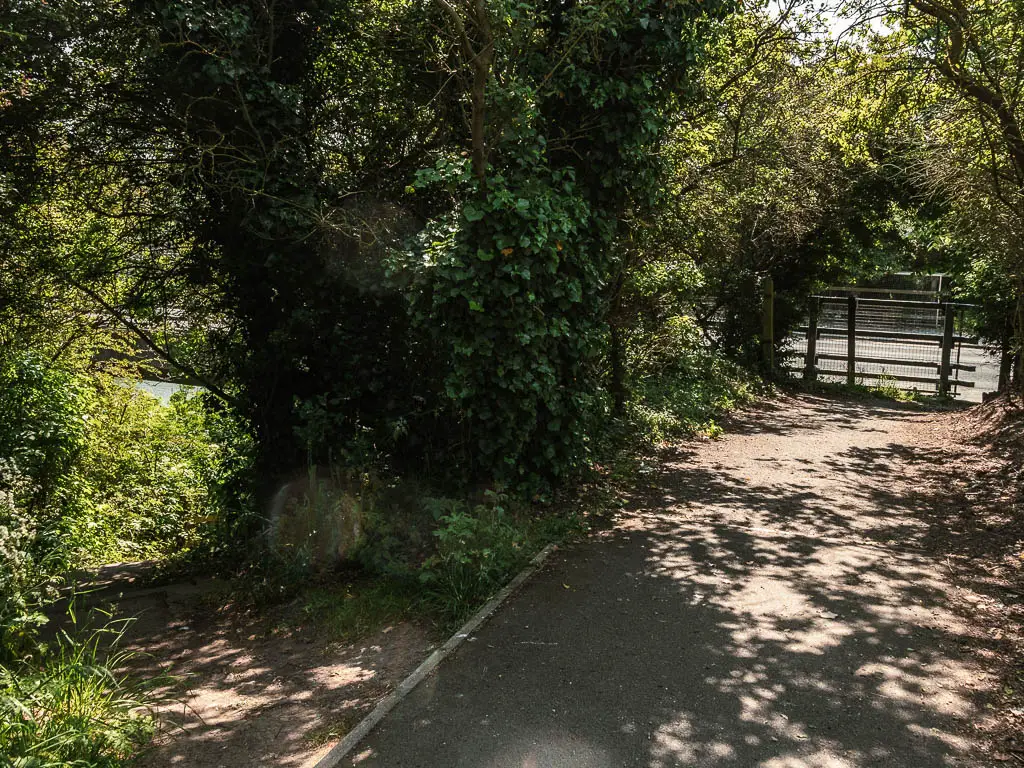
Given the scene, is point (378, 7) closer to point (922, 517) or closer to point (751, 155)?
point (751, 155)

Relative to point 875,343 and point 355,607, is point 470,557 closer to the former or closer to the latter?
point 355,607

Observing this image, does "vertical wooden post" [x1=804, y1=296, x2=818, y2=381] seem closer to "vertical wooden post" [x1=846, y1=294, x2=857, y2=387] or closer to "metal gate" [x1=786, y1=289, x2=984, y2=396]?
"metal gate" [x1=786, y1=289, x2=984, y2=396]

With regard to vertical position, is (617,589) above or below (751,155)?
below

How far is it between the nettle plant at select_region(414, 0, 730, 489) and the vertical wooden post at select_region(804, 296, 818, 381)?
10392mm

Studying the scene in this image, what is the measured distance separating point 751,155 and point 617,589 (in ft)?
27.2

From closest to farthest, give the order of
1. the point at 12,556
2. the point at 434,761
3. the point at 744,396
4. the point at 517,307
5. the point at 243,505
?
the point at 434,761
the point at 12,556
the point at 517,307
the point at 243,505
the point at 744,396

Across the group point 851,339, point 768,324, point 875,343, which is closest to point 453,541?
point 768,324

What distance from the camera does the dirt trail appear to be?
12.5 ft

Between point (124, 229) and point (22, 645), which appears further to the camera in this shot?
point (124, 229)

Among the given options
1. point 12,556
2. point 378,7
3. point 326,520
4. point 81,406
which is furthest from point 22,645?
point 378,7

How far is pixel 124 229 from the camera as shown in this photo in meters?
8.25

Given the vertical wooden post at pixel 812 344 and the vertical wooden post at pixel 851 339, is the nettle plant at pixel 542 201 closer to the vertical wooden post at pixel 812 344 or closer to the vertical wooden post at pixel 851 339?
the vertical wooden post at pixel 812 344

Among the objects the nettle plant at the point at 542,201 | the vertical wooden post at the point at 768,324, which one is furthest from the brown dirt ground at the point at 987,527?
the vertical wooden post at the point at 768,324

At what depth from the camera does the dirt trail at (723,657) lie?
3.82m
